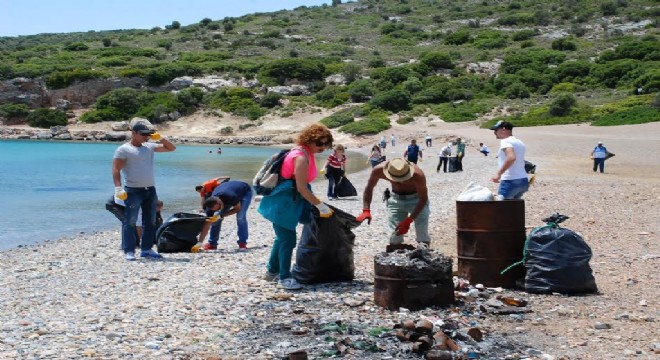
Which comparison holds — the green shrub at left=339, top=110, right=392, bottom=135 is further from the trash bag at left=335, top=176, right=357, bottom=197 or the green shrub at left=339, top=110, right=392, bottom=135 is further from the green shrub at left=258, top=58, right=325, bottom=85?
the trash bag at left=335, top=176, right=357, bottom=197

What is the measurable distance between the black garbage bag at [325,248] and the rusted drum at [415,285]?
3.59 feet

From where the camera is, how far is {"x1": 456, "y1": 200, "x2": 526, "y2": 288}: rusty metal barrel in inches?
291

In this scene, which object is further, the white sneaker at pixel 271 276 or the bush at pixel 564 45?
the bush at pixel 564 45

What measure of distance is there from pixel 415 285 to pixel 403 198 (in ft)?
4.92

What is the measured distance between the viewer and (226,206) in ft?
35.5

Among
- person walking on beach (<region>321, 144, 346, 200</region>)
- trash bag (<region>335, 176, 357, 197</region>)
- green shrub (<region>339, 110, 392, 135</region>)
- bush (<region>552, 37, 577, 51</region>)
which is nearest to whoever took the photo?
trash bag (<region>335, 176, 357, 197</region>)

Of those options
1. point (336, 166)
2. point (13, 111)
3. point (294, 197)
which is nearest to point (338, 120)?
point (13, 111)

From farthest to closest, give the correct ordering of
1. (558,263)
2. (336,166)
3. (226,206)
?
(336,166) → (226,206) → (558,263)

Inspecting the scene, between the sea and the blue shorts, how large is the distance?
9.03m

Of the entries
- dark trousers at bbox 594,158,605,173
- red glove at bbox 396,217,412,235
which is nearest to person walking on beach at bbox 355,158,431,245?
red glove at bbox 396,217,412,235

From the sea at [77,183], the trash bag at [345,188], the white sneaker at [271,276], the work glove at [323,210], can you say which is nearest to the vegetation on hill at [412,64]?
the sea at [77,183]

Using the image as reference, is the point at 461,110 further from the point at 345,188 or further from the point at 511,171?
the point at 511,171

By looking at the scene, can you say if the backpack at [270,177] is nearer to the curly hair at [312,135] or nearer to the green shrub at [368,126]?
the curly hair at [312,135]

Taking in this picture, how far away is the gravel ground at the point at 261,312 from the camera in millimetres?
5633
